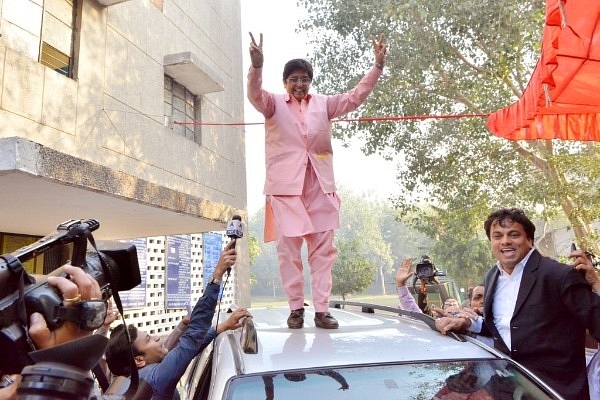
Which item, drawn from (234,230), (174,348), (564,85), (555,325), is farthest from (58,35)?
(555,325)

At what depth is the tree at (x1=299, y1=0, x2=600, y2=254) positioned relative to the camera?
8312mm

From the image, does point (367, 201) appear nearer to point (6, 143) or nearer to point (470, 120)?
point (470, 120)

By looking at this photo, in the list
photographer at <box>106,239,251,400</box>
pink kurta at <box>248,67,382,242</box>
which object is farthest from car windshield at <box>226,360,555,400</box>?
pink kurta at <box>248,67,382,242</box>

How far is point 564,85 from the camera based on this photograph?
3.20m

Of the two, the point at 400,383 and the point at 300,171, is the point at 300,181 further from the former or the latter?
the point at 400,383

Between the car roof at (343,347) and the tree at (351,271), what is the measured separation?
25510 mm

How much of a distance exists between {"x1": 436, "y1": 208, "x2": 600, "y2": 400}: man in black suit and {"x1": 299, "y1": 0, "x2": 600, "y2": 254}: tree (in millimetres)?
5976

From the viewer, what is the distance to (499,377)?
2.00m

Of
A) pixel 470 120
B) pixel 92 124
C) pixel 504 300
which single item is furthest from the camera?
pixel 470 120

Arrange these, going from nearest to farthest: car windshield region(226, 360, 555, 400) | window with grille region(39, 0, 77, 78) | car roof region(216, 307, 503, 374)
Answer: car windshield region(226, 360, 555, 400) < car roof region(216, 307, 503, 374) < window with grille region(39, 0, 77, 78)

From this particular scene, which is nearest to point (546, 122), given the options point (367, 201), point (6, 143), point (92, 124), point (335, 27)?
point (6, 143)

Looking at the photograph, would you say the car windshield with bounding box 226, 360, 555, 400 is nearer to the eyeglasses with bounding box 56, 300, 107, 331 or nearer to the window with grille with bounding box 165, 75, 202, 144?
the eyeglasses with bounding box 56, 300, 107, 331

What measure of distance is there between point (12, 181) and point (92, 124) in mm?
3162

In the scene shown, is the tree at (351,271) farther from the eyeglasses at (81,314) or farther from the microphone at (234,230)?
the eyeglasses at (81,314)
